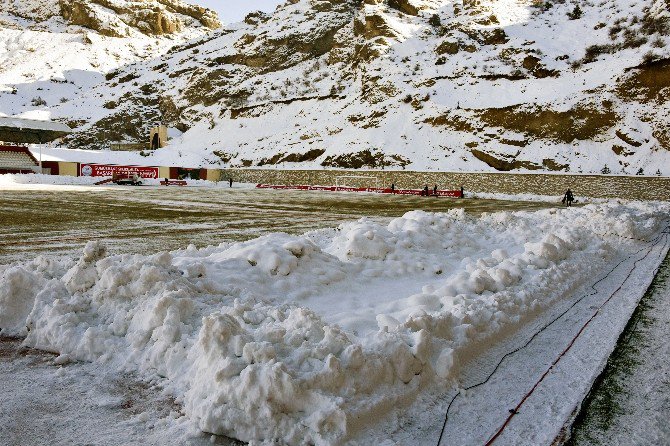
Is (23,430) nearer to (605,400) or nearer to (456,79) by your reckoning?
(605,400)

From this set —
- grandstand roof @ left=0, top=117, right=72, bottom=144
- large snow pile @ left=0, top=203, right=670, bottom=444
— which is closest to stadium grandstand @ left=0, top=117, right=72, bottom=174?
grandstand roof @ left=0, top=117, right=72, bottom=144

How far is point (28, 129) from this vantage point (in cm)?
4941

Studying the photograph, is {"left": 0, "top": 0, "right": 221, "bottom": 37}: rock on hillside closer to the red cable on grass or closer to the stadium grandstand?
the stadium grandstand

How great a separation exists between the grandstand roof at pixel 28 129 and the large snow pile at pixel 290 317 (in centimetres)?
4923

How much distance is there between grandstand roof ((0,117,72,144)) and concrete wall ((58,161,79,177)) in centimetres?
405

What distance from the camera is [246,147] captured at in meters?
58.5

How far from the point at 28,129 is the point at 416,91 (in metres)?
40.6

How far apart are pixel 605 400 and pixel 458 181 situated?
118 feet

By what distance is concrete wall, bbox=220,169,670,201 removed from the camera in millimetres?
30547

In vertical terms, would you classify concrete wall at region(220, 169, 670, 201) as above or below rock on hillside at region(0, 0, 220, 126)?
below

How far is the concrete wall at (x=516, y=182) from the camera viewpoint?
30.5 meters

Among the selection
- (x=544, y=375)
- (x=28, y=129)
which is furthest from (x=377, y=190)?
(x=28, y=129)

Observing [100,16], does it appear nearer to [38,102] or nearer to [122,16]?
[122,16]

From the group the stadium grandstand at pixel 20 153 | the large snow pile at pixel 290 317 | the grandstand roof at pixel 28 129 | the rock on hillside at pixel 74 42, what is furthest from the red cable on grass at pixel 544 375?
the rock on hillside at pixel 74 42
